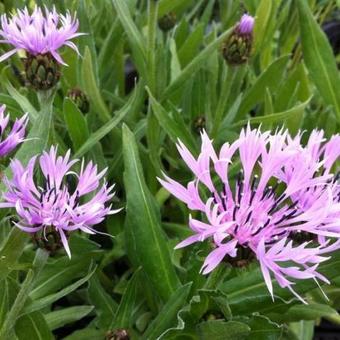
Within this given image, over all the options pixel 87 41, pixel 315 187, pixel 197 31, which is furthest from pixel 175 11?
pixel 315 187

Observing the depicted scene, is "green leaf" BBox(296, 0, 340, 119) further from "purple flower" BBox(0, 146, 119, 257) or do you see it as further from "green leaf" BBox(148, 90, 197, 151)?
"purple flower" BBox(0, 146, 119, 257)

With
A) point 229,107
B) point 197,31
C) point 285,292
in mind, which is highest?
point 197,31

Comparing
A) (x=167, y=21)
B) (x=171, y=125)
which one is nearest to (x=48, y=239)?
(x=171, y=125)

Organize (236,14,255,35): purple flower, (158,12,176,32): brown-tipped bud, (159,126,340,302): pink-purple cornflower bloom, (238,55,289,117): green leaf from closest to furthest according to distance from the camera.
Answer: (159,126,340,302): pink-purple cornflower bloom → (236,14,255,35): purple flower → (238,55,289,117): green leaf → (158,12,176,32): brown-tipped bud

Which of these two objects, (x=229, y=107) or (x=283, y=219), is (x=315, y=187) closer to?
(x=283, y=219)

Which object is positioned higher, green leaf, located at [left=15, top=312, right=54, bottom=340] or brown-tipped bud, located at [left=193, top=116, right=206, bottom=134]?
brown-tipped bud, located at [left=193, top=116, right=206, bottom=134]

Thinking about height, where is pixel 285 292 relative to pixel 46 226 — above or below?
below

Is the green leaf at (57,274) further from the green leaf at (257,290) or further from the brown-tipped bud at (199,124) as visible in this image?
the brown-tipped bud at (199,124)

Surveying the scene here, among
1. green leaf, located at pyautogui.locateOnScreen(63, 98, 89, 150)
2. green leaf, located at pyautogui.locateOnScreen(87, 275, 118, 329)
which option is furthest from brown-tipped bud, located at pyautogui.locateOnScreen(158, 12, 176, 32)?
green leaf, located at pyautogui.locateOnScreen(87, 275, 118, 329)
